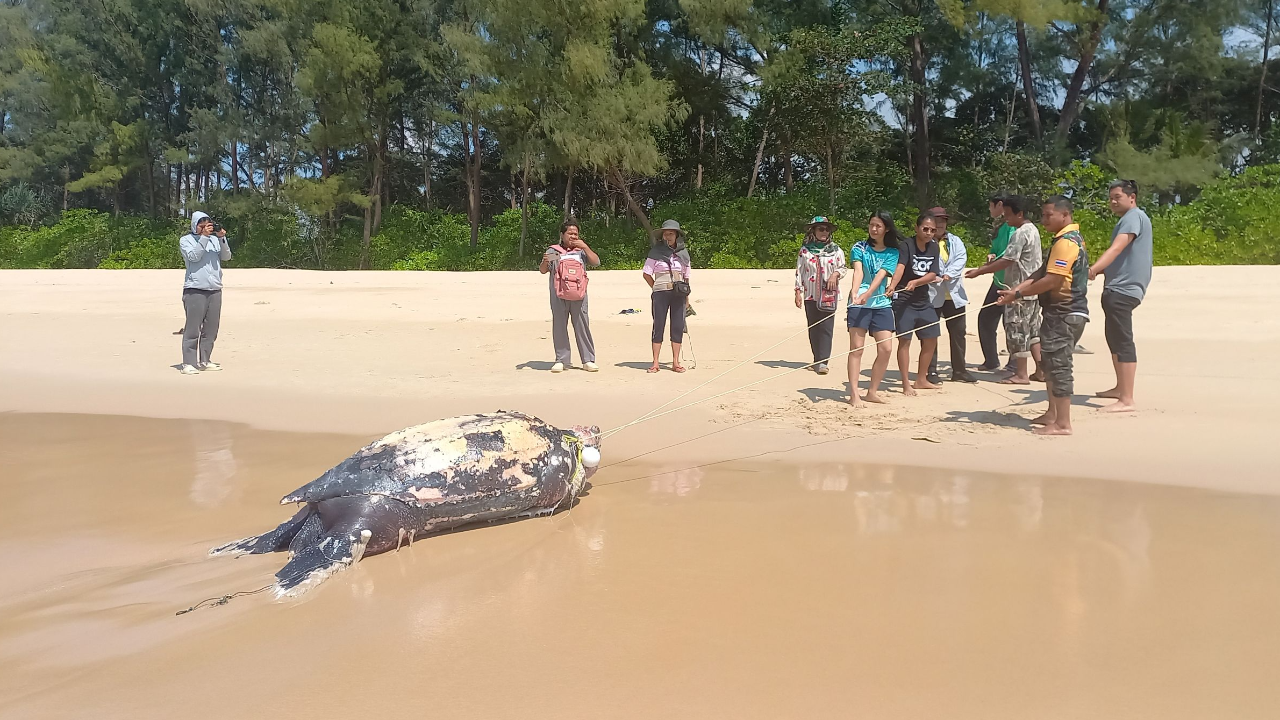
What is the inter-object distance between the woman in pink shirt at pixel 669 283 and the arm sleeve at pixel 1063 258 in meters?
3.88

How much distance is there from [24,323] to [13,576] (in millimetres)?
11717

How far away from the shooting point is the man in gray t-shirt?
643cm

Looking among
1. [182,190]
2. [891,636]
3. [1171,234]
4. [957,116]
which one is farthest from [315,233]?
[891,636]

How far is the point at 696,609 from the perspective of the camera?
10.7 ft

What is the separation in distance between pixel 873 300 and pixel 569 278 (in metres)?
3.30

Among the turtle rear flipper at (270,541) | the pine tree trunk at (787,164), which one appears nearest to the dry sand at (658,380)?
the turtle rear flipper at (270,541)

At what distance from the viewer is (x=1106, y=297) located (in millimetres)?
6531

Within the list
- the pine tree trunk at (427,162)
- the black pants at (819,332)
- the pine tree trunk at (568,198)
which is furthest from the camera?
the pine tree trunk at (427,162)

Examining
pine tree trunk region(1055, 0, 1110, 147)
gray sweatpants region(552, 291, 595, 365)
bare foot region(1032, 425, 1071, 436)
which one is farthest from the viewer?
pine tree trunk region(1055, 0, 1110, 147)

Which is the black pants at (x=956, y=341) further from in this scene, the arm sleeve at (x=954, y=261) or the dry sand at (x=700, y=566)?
the dry sand at (x=700, y=566)

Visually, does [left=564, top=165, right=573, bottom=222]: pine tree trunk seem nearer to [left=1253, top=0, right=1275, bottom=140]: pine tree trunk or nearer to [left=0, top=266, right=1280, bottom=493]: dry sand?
[left=0, top=266, right=1280, bottom=493]: dry sand

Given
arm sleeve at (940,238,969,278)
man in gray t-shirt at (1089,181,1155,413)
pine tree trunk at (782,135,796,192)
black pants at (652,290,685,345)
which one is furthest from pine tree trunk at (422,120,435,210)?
man in gray t-shirt at (1089,181,1155,413)

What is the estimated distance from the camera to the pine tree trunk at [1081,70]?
21.9 meters

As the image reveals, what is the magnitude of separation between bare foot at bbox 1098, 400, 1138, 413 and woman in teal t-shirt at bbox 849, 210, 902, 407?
1691mm
